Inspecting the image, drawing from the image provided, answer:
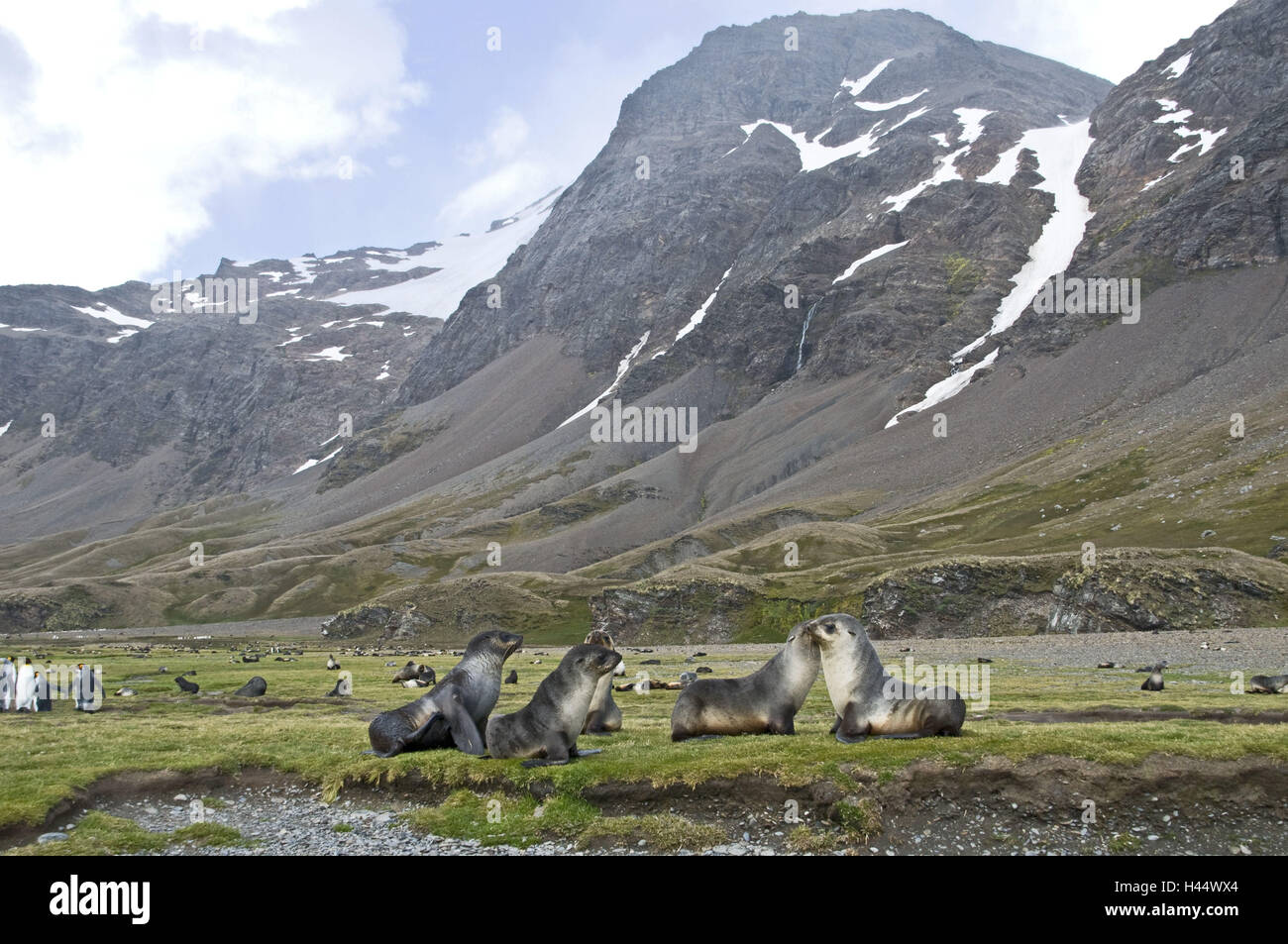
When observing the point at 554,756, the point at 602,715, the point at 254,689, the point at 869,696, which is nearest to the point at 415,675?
the point at 254,689

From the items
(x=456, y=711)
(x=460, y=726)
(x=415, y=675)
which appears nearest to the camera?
(x=460, y=726)

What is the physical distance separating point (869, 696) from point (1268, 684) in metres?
16.4

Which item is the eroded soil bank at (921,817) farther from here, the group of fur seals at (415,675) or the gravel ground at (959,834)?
the group of fur seals at (415,675)

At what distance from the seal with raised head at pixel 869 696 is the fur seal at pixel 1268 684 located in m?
14.7

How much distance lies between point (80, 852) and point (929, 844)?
449 inches

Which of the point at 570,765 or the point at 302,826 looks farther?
the point at 570,765

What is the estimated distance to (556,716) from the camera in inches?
609

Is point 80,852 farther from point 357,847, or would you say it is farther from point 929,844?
point 929,844

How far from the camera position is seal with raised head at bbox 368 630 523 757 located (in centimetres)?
1648

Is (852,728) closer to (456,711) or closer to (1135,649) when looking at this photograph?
(456,711)

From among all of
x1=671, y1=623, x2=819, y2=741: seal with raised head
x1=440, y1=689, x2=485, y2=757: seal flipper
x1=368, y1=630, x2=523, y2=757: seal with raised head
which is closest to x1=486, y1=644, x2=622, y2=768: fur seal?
x1=440, y1=689, x2=485, y2=757: seal flipper

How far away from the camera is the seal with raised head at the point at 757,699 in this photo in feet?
53.8
